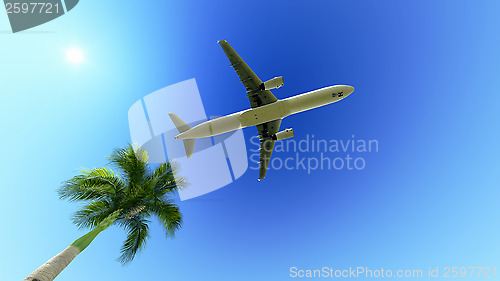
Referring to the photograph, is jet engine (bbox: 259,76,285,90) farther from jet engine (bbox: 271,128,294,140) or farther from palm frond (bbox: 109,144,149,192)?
palm frond (bbox: 109,144,149,192)

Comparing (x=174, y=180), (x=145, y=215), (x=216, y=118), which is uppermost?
(x=216, y=118)

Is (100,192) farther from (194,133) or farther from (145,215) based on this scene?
(194,133)

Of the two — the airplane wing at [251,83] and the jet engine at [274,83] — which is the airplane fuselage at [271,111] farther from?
the jet engine at [274,83]

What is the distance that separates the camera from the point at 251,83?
996 inches

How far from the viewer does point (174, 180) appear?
1507 centimetres

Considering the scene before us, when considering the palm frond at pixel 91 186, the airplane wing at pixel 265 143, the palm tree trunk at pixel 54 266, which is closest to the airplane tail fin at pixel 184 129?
the airplane wing at pixel 265 143

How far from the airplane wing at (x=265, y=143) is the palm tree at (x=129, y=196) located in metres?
15.8

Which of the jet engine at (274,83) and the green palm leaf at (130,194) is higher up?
the jet engine at (274,83)

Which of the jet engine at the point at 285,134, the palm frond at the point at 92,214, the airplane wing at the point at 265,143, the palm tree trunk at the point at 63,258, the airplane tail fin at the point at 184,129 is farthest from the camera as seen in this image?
A: the airplane wing at the point at 265,143

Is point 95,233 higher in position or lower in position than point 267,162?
lower

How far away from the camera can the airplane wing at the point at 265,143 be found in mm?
29234

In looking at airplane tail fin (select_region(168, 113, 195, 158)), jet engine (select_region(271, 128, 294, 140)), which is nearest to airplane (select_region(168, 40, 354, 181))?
airplane tail fin (select_region(168, 113, 195, 158))

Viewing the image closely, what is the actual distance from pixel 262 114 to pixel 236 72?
5.50 meters

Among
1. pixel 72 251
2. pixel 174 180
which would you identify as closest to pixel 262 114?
pixel 174 180
